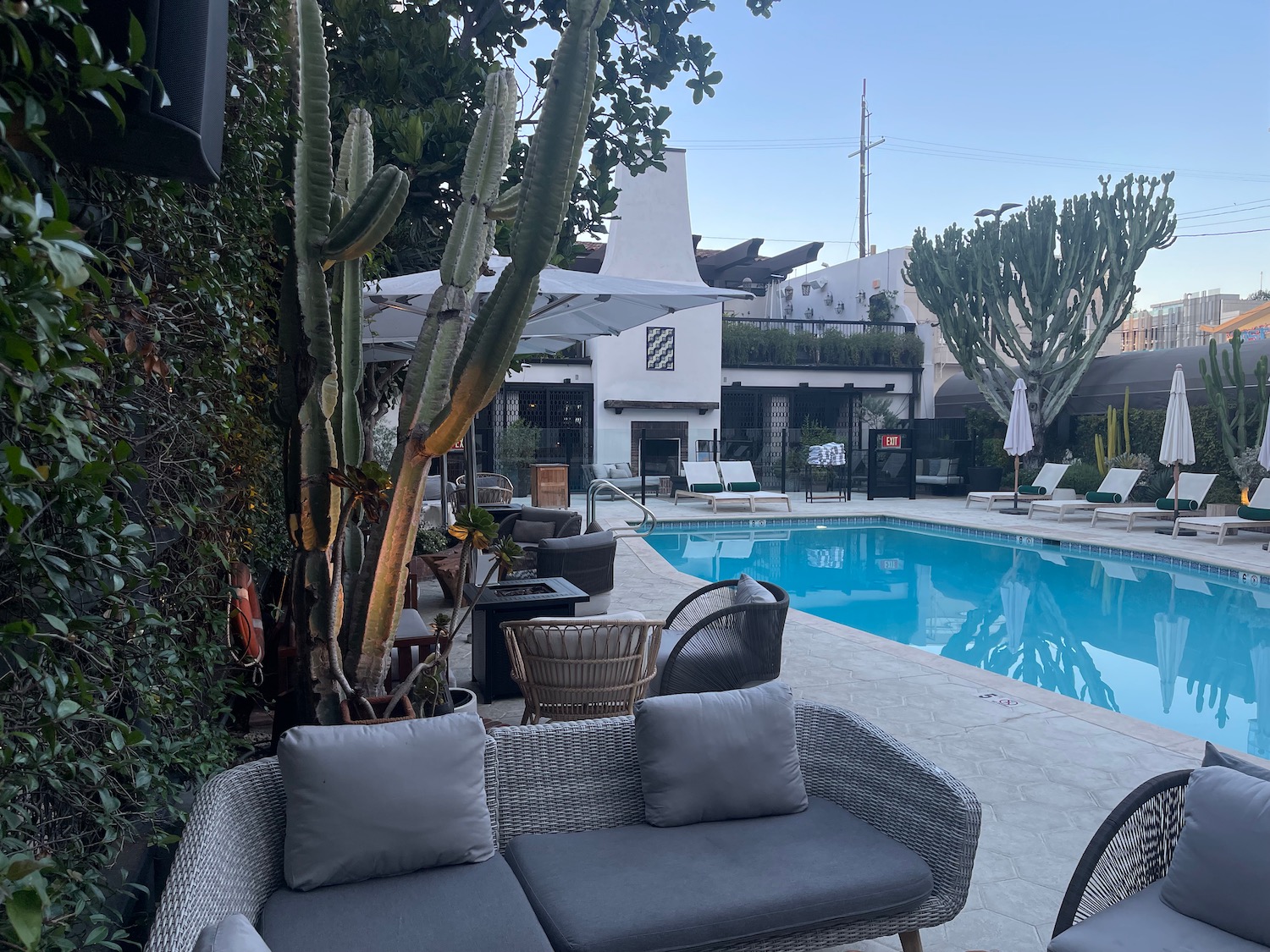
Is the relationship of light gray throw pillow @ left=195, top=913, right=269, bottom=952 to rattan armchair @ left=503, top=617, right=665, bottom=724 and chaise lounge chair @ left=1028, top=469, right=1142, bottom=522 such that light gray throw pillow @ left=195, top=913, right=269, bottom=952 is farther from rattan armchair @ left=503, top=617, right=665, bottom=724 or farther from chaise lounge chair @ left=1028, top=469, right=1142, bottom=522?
chaise lounge chair @ left=1028, top=469, right=1142, bottom=522

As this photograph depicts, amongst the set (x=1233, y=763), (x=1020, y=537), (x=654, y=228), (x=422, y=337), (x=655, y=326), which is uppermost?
(x=654, y=228)

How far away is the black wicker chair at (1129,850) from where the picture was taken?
205cm

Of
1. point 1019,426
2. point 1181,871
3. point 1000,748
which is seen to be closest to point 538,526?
point 1000,748

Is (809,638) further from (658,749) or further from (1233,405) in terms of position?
(1233,405)

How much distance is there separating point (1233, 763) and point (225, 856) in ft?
8.08

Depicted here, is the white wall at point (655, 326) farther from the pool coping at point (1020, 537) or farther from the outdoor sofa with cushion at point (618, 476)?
the pool coping at point (1020, 537)

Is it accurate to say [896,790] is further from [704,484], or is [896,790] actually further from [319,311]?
[704,484]

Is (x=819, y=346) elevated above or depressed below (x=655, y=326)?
below

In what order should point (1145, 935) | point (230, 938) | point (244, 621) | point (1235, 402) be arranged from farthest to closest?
1. point (1235, 402)
2. point (244, 621)
3. point (1145, 935)
4. point (230, 938)

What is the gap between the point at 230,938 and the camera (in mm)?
1477

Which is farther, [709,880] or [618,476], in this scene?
[618,476]

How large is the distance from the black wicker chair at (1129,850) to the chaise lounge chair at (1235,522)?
1146 cm

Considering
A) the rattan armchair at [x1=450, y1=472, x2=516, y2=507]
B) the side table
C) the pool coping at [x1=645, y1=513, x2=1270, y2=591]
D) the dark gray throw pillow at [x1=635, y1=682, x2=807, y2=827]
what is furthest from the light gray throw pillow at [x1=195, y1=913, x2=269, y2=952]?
the pool coping at [x1=645, y1=513, x2=1270, y2=591]

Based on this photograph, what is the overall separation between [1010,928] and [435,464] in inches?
503
